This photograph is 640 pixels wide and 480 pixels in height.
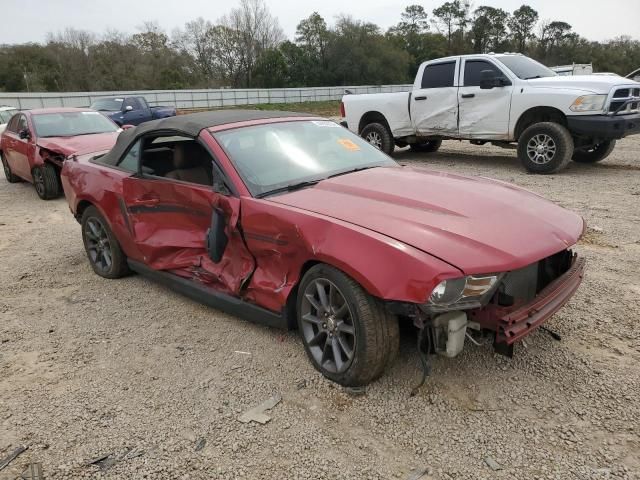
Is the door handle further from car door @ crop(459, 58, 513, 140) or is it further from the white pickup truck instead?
car door @ crop(459, 58, 513, 140)

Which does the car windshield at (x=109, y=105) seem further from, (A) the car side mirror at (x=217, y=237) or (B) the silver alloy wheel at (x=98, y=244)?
(A) the car side mirror at (x=217, y=237)

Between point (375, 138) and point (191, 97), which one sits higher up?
point (191, 97)

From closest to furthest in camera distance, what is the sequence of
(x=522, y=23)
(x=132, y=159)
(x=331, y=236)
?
(x=331, y=236)
(x=132, y=159)
(x=522, y=23)

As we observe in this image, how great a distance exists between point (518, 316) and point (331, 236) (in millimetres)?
1040

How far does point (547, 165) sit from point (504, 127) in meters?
1.05

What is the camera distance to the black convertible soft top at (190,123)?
12.2 ft

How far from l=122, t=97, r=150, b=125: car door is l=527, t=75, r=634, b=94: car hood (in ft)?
46.8

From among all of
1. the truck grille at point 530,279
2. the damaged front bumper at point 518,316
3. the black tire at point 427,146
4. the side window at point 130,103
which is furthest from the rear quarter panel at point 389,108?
the side window at point 130,103

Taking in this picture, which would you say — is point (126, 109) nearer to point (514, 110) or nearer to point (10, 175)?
point (10, 175)

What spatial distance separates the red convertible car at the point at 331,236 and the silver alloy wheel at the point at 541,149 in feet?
17.6

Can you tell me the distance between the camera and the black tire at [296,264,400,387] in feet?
8.56

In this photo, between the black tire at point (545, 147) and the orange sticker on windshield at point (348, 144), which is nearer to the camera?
the orange sticker on windshield at point (348, 144)

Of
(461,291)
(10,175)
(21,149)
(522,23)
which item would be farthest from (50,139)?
(522,23)

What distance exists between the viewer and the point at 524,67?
9.12 meters
